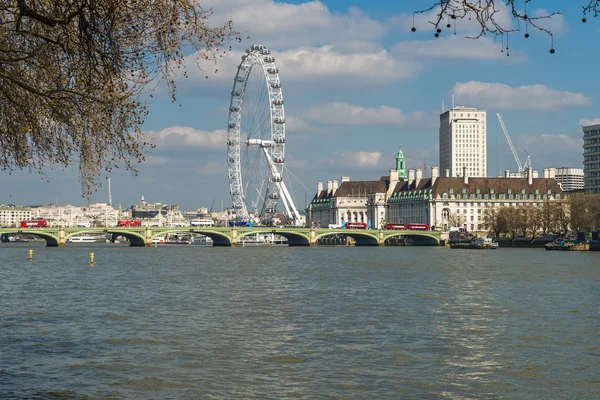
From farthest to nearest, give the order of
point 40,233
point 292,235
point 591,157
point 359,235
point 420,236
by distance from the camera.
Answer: point 420,236 < point 591,157 < point 359,235 < point 292,235 < point 40,233

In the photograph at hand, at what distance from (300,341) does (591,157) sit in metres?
143

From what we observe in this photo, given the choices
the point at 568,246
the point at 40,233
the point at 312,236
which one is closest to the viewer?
the point at 568,246

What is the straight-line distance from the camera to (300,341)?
91.5 ft

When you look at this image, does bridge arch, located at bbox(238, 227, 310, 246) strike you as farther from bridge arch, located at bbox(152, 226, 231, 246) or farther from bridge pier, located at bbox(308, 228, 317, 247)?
bridge arch, located at bbox(152, 226, 231, 246)

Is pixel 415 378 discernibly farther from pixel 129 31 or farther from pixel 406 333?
pixel 129 31

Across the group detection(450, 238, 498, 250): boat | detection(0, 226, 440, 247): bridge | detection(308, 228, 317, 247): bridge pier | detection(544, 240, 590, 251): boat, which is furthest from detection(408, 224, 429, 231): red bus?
detection(544, 240, 590, 251): boat

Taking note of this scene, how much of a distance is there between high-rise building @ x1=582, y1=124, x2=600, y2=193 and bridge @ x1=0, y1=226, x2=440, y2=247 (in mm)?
28733

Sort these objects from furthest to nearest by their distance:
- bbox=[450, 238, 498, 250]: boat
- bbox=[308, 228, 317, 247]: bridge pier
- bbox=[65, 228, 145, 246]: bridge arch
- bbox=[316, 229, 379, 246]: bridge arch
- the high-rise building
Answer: the high-rise building < bbox=[308, 228, 317, 247]: bridge pier < bbox=[316, 229, 379, 246]: bridge arch < bbox=[450, 238, 498, 250]: boat < bbox=[65, 228, 145, 246]: bridge arch

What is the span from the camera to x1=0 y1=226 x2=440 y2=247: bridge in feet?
419

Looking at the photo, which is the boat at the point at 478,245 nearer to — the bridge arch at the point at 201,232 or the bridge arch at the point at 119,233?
the bridge arch at the point at 201,232

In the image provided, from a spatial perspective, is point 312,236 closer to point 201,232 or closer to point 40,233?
point 201,232

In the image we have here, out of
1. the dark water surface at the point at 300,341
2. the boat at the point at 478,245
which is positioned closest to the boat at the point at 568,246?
the boat at the point at 478,245

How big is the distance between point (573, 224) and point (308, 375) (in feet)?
377

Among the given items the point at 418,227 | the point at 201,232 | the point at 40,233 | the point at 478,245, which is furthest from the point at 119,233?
the point at 418,227
